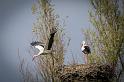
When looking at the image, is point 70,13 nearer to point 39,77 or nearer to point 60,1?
point 60,1

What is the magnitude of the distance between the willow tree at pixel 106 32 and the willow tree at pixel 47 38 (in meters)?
0.36

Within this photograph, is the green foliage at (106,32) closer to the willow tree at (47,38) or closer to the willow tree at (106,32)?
the willow tree at (106,32)

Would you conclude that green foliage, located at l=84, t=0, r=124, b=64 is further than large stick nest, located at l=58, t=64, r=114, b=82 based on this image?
Yes

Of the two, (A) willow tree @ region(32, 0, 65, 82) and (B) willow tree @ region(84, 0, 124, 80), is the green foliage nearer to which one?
(B) willow tree @ region(84, 0, 124, 80)

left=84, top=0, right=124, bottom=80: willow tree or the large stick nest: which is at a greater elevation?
left=84, top=0, right=124, bottom=80: willow tree

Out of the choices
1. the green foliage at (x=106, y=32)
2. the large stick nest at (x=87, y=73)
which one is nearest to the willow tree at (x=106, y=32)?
the green foliage at (x=106, y=32)

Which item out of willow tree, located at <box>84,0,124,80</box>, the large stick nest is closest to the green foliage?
willow tree, located at <box>84,0,124,80</box>

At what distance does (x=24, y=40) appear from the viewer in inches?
181

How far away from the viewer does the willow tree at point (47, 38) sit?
4.29m

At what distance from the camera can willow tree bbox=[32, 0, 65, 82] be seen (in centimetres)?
429

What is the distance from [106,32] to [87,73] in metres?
0.70

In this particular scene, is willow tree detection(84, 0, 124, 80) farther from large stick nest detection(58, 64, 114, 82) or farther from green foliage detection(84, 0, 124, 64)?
large stick nest detection(58, 64, 114, 82)

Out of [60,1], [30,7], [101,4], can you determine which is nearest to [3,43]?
[30,7]

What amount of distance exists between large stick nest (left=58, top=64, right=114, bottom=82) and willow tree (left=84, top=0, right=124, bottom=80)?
1.06ft
